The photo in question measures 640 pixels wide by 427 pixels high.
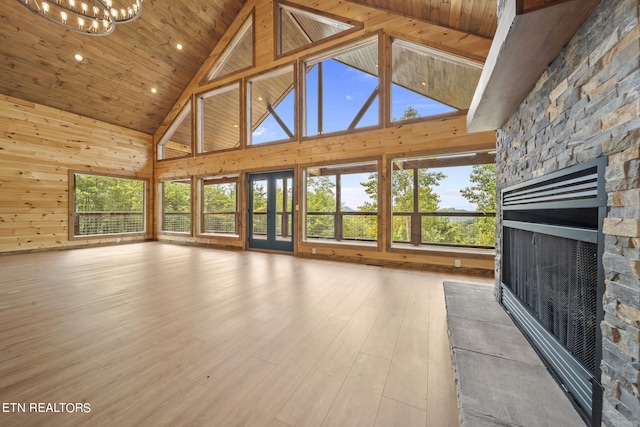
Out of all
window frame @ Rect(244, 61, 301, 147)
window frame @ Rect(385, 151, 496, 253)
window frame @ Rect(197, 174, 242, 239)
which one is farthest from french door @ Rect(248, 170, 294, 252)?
window frame @ Rect(385, 151, 496, 253)

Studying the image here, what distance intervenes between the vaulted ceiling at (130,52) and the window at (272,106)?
1.93 m

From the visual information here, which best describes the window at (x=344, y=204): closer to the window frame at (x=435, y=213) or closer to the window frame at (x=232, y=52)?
the window frame at (x=435, y=213)

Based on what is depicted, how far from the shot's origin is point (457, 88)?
4316 mm

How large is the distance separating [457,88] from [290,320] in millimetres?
4701

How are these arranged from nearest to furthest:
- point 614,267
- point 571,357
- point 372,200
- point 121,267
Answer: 1. point 614,267
2. point 571,357
3. point 121,267
4. point 372,200

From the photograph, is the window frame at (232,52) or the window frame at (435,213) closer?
the window frame at (435,213)

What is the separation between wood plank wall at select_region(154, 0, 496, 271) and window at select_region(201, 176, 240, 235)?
0.40m

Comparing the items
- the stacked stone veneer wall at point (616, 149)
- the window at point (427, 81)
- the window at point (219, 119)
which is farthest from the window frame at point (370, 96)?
the stacked stone veneer wall at point (616, 149)

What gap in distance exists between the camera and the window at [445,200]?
16.7ft

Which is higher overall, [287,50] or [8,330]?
[287,50]

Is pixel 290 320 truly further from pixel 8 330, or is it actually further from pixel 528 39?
pixel 528 39

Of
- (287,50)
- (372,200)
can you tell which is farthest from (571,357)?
(287,50)

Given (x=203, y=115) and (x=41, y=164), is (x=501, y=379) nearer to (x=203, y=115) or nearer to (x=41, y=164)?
(x=203, y=115)

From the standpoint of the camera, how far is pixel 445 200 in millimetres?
5570
